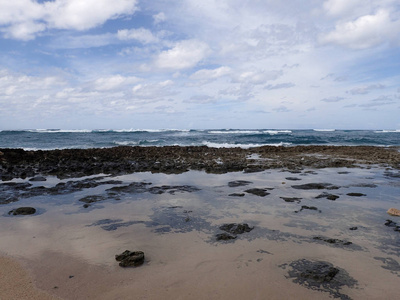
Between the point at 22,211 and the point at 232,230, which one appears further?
the point at 22,211

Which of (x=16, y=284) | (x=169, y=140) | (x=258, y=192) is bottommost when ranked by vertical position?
(x=16, y=284)

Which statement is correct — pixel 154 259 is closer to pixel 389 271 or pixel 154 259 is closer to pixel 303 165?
pixel 389 271

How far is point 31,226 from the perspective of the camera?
4.95 meters

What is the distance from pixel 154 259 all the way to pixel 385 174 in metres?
10.1

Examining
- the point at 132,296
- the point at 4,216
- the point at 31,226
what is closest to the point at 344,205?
the point at 132,296

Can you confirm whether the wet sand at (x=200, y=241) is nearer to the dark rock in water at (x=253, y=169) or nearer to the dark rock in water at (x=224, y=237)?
the dark rock in water at (x=224, y=237)

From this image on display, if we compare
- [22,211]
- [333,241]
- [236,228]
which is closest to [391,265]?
[333,241]

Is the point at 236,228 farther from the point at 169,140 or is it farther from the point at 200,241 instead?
the point at 169,140

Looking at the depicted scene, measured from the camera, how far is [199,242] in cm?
430

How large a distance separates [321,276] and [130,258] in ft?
7.78

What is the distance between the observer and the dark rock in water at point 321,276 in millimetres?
3059

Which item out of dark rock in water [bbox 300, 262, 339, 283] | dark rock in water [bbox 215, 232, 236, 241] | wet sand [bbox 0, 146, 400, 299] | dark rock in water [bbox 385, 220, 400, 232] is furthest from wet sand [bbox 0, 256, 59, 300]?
dark rock in water [bbox 385, 220, 400, 232]

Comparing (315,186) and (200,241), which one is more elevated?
(315,186)

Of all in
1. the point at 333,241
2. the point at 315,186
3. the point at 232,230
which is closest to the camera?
the point at 333,241
